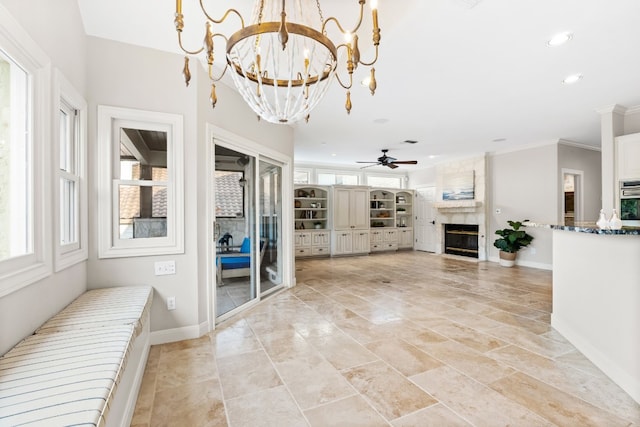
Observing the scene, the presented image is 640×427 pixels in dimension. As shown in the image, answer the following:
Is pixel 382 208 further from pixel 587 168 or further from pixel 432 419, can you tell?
pixel 432 419

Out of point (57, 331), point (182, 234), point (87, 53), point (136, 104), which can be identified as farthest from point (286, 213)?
point (57, 331)

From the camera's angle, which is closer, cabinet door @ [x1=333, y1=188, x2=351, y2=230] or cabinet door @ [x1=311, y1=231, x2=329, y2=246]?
cabinet door @ [x1=311, y1=231, x2=329, y2=246]

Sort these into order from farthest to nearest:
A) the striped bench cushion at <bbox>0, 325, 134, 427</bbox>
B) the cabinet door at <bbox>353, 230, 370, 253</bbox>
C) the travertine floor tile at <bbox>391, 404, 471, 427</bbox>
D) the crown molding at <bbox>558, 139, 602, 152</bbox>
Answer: the cabinet door at <bbox>353, 230, 370, 253</bbox>
the crown molding at <bbox>558, 139, 602, 152</bbox>
the travertine floor tile at <bbox>391, 404, 471, 427</bbox>
the striped bench cushion at <bbox>0, 325, 134, 427</bbox>

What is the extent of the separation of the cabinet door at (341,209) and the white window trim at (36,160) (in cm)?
731

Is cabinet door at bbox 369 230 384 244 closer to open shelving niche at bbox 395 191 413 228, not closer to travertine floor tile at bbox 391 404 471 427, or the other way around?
open shelving niche at bbox 395 191 413 228

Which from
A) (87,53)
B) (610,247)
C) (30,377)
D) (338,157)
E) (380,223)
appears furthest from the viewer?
(380,223)

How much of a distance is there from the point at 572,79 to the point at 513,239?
4.03 m

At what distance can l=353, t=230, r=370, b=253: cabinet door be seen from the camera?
916 centimetres

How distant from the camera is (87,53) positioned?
2.66 meters

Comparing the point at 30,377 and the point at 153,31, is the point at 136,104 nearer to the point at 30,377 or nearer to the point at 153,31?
the point at 153,31

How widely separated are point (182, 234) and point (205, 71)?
1658 millimetres

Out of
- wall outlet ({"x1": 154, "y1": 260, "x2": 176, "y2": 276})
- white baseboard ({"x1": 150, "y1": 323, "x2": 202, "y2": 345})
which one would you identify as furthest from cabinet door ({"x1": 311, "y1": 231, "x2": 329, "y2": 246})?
wall outlet ({"x1": 154, "y1": 260, "x2": 176, "y2": 276})

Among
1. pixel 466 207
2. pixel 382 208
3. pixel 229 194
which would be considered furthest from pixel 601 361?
pixel 382 208

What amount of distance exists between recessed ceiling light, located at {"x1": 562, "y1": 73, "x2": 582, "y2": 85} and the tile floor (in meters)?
2.79
